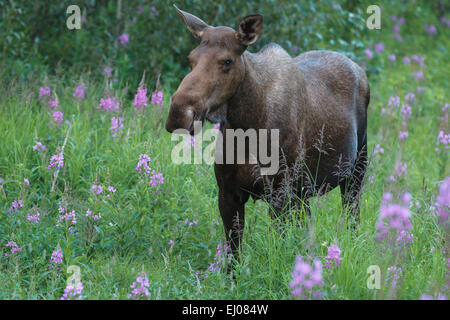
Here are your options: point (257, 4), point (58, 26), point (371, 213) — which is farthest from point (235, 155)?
point (58, 26)

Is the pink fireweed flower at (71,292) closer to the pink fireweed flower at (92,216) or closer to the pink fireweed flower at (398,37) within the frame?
the pink fireweed flower at (92,216)

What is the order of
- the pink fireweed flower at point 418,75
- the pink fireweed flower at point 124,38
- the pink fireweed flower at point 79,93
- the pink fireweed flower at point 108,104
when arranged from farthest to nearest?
1. the pink fireweed flower at point 418,75
2. the pink fireweed flower at point 124,38
3. the pink fireweed flower at point 79,93
4. the pink fireweed flower at point 108,104

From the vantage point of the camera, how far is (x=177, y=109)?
3.85 m

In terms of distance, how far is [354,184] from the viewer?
19.5 feet

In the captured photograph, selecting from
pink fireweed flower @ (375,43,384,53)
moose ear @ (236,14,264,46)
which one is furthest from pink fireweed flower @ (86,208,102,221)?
pink fireweed flower @ (375,43,384,53)

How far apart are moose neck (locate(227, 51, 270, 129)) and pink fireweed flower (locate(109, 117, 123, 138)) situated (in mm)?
1970

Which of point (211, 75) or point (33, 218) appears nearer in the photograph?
point (211, 75)

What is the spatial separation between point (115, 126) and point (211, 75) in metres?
2.33

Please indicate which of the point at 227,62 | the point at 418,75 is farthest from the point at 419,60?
the point at 227,62

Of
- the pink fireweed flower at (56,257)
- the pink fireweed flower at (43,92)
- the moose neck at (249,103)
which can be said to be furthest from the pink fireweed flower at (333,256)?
the pink fireweed flower at (43,92)

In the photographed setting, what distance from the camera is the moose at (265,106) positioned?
4.12m

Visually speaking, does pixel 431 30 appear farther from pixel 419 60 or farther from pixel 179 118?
pixel 179 118
